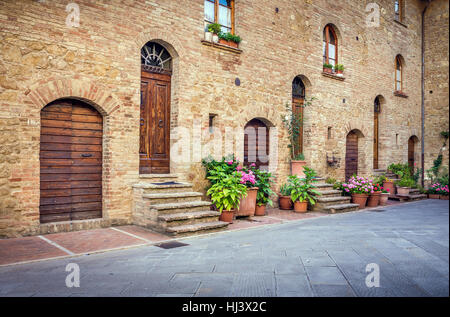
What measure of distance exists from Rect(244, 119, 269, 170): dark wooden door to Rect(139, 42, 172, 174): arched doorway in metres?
2.45

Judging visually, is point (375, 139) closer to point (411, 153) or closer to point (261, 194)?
point (411, 153)

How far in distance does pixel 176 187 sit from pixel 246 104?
10.3ft

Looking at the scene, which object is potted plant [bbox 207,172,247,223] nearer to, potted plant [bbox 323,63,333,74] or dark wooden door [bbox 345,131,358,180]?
potted plant [bbox 323,63,333,74]

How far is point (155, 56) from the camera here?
7852mm

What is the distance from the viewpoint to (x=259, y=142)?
9945 millimetres

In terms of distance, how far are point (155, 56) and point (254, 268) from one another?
5.37 metres

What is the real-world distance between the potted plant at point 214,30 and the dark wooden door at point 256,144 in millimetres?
2351

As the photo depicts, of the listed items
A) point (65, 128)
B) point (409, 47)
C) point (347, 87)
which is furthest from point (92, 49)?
point (409, 47)

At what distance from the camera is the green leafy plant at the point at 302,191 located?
938 centimetres

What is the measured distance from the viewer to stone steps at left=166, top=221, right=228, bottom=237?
6125 millimetres

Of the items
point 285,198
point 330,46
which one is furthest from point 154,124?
point 330,46

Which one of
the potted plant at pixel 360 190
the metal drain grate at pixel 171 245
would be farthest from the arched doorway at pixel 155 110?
the potted plant at pixel 360 190

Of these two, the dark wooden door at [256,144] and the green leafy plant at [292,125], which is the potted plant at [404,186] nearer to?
the green leafy plant at [292,125]

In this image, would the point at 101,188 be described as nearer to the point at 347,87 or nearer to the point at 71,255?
the point at 71,255
